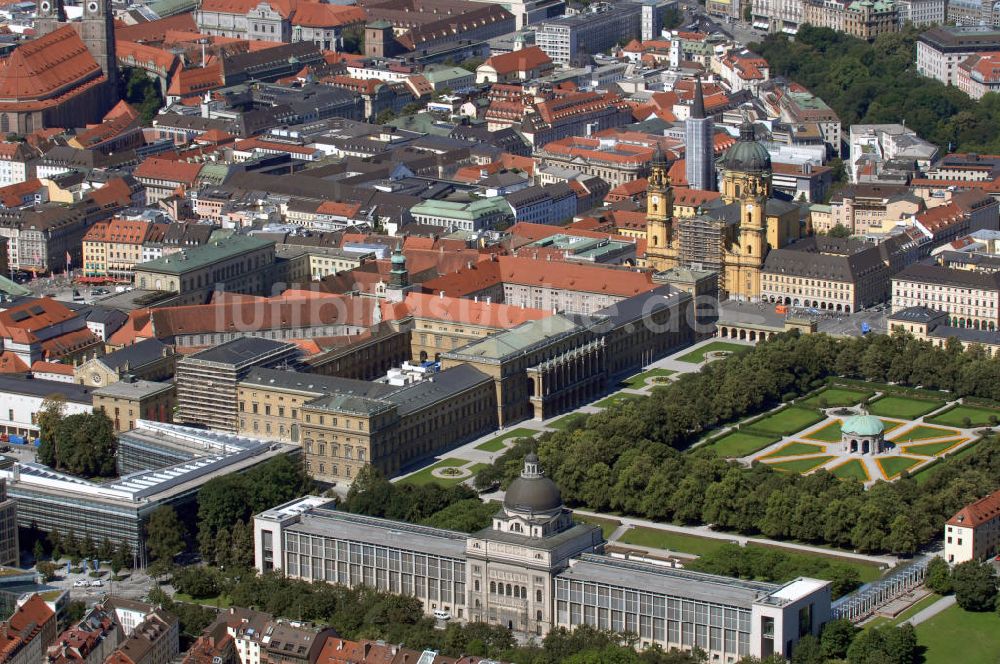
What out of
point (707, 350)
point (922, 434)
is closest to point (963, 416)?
point (922, 434)

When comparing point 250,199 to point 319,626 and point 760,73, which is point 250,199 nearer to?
point 760,73

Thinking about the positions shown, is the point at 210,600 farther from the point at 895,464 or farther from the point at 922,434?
the point at 922,434

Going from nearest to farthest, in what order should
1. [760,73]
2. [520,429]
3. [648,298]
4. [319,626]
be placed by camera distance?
[319,626], [520,429], [648,298], [760,73]

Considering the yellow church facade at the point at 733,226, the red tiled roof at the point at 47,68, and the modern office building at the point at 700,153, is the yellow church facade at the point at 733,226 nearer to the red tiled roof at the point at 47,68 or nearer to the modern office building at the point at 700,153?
the modern office building at the point at 700,153

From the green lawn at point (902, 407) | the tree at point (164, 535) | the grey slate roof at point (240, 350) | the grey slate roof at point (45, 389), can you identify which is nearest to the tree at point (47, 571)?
the tree at point (164, 535)

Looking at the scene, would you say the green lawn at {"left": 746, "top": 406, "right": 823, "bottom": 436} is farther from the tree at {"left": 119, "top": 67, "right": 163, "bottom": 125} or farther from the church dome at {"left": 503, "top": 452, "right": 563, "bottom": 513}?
the tree at {"left": 119, "top": 67, "right": 163, "bottom": 125}

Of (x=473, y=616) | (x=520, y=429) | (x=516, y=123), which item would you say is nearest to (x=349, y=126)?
(x=516, y=123)

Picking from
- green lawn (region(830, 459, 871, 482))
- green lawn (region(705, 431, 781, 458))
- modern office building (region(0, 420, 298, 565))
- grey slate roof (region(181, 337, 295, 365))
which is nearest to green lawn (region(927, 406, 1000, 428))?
green lawn (region(830, 459, 871, 482))
